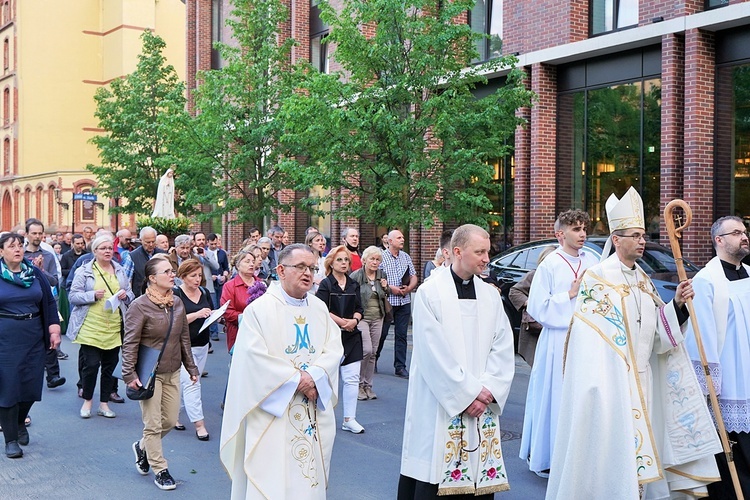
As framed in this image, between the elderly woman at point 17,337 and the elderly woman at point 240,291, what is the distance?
1.76 meters

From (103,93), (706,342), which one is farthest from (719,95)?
(103,93)

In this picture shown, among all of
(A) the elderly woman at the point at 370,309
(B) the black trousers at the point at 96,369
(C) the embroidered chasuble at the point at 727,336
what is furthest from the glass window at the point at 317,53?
(C) the embroidered chasuble at the point at 727,336

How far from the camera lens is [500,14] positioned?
67.2 feet

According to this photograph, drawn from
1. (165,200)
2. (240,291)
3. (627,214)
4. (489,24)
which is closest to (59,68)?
(165,200)

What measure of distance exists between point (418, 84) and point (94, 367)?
8.36 meters

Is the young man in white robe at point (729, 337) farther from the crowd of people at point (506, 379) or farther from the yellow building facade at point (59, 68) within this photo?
the yellow building facade at point (59, 68)

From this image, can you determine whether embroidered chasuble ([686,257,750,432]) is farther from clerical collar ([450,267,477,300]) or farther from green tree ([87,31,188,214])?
green tree ([87,31,188,214])

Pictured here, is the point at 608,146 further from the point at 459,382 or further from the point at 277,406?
the point at 277,406

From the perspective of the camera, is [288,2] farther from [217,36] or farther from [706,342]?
[706,342]

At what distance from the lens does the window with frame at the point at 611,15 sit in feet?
57.7

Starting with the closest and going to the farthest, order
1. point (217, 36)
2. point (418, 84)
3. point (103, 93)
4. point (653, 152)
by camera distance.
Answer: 1. point (418, 84)
2. point (653, 152)
3. point (103, 93)
4. point (217, 36)

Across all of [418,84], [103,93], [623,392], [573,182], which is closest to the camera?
[623,392]

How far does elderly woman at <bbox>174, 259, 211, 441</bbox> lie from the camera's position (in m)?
8.40

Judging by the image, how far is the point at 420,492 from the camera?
5168mm
